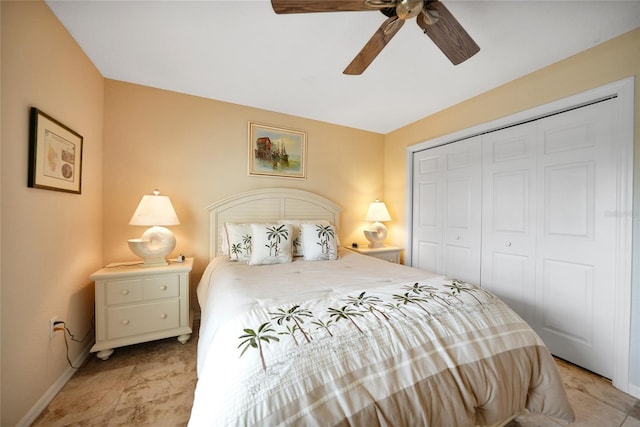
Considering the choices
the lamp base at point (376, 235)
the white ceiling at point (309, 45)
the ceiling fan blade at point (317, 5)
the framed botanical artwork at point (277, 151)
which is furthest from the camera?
the lamp base at point (376, 235)

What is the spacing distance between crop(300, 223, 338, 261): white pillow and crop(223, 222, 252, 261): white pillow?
53 cm

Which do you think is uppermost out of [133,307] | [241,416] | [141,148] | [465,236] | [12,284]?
[141,148]

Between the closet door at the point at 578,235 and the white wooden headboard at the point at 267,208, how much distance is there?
2083 millimetres

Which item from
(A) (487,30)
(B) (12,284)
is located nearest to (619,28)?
(A) (487,30)

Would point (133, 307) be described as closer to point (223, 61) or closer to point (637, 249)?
point (223, 61)

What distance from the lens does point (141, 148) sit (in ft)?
7.52

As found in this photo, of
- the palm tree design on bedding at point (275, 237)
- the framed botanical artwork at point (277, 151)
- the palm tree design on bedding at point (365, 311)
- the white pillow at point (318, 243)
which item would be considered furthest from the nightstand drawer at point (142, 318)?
the framed botanical artwork at point (277, 151)

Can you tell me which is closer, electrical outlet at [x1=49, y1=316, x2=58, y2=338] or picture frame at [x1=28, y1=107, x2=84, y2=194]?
picture frame at [x1=28, y1=107, x2=84, y2=194]

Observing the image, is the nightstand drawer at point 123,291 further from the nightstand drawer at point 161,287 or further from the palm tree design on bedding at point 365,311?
the palm tree design on bedding at point 365,311

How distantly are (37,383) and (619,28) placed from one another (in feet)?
13.8

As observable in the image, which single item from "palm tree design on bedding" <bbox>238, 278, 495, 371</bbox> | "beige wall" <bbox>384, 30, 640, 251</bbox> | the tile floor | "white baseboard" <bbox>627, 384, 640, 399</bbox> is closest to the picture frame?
the tile floor

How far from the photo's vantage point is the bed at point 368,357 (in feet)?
2.42

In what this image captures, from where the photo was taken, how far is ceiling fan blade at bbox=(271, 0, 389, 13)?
1.12m

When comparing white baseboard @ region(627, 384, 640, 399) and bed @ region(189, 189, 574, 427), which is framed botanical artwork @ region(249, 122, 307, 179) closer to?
bed @ region(189, 189, 574, 427)
